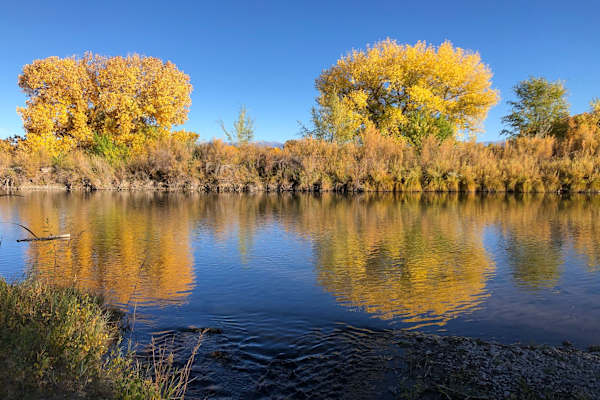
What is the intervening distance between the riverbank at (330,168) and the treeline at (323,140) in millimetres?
90

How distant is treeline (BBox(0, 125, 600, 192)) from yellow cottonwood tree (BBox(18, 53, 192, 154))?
3697mm

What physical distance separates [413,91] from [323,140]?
10.8m

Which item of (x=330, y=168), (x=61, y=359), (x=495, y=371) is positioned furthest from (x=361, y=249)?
(x=330, y=168)

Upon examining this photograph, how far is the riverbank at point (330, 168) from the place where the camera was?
27016 millimetres

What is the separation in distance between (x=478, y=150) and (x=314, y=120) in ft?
46.3

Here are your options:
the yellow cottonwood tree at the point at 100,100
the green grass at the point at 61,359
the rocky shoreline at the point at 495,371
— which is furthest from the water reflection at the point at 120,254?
the yellow cottonwood tree at the point at 100,100

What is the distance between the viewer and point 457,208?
17.7m

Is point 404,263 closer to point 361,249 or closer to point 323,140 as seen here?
point 361,249

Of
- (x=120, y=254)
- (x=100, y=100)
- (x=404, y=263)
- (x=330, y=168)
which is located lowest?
(x=404, y=263)

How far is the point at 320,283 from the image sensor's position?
6859mm

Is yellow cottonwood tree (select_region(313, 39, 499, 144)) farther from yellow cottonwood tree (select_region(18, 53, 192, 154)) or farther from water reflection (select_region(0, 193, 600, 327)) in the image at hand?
water reflection (select_region(0, 193, 600, 327))

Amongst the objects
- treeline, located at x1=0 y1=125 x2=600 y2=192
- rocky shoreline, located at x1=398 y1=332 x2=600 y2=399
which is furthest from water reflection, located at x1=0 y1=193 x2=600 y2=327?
treeline, located at x1=0 y1=125 x2=600 y2=192

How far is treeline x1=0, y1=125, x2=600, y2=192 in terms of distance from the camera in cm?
2700

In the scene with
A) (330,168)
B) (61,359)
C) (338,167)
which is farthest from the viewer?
(330,168)
